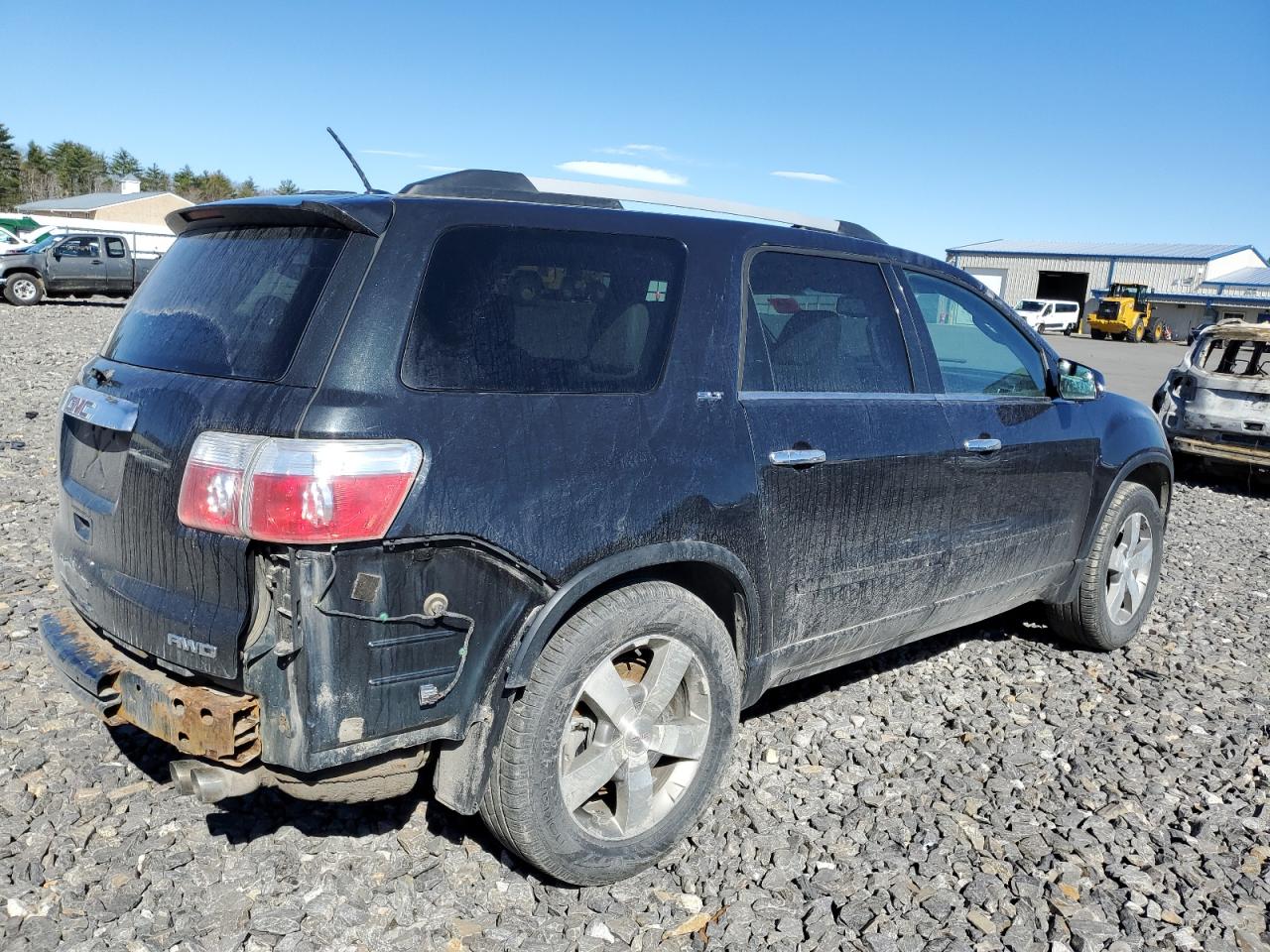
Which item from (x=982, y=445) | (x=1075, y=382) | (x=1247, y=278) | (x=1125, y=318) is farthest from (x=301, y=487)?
(x=1247, y=278)

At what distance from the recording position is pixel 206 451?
2393 millimetres

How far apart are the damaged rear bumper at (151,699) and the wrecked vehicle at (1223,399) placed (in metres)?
10.4

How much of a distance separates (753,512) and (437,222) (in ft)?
4.05

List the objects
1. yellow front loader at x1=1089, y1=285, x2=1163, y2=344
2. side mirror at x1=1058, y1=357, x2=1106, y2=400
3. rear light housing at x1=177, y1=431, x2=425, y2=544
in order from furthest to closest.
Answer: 1. yellow front loader at x1=1089, y1=285, x2=1163, y2=344
2. side mirror at x1=1058, y1=357, x2=1106, y2=400
3. rear light housing at x1=177, y1=431, x2=425, y2=544

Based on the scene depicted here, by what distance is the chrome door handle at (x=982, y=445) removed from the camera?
3.87 m

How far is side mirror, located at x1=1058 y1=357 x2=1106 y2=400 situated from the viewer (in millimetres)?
4492

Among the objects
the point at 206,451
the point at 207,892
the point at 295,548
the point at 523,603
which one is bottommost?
the point at 207,892

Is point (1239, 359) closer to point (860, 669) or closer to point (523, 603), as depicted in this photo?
point (860, 669)

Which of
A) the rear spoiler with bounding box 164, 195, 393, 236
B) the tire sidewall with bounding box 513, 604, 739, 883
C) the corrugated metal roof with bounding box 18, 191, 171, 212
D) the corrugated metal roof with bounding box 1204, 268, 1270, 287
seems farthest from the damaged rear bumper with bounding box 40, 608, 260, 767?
the corrugated metal roof with bounding box 18, 191, 171, 212

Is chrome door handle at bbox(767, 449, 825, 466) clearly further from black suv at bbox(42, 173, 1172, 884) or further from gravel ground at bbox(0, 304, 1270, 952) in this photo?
gravel ground at bbox(0, 304, 1270, 952)

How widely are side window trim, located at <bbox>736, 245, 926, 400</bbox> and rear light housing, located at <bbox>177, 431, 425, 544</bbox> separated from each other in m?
1.18

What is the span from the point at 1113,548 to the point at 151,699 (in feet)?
14.4

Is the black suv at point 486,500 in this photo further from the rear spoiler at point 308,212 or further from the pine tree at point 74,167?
the pine tree at point 74,167

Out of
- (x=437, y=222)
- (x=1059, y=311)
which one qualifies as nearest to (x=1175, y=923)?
(x=437, y=222)
